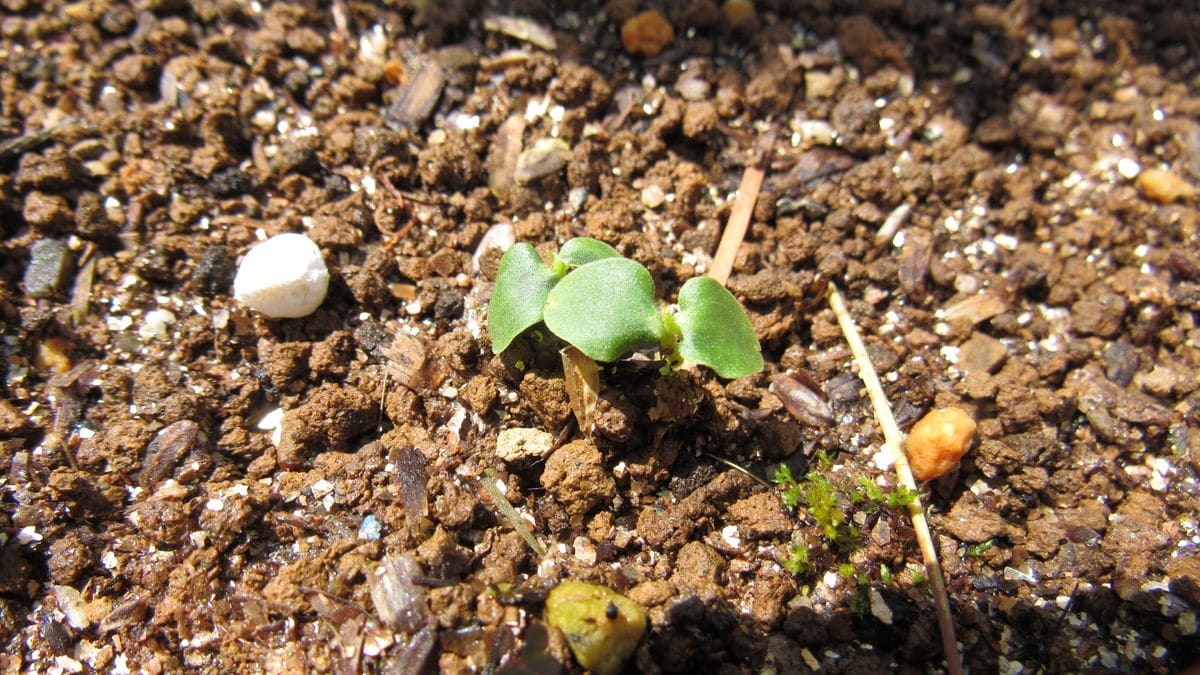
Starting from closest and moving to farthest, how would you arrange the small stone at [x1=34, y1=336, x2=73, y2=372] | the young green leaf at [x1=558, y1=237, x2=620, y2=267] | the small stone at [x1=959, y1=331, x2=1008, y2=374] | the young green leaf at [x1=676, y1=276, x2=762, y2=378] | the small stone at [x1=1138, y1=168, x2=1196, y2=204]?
the young green leaf at [x1=676, y1=276, x2=762, y2=378] → the young green leaf at [x1=558, y1=237, x2=620, y2=267] → the small stone at [x1=34, y1=336, x2=73, y2=372] → the small stone at [x1=959, y1=331, x2=1008, y2=374] → the small stone at [x1=1138, y1=168, x2=1196, y2=204]

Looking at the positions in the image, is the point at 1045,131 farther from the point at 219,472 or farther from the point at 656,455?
the point at 219,472

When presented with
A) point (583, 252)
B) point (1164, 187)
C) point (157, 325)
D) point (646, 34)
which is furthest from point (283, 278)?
point (1164, 187)

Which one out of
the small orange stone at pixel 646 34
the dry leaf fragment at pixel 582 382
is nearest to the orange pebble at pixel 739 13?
the small orange stone at pixel 646 34

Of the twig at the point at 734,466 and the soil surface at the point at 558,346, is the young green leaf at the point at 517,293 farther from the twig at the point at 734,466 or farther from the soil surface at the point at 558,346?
the twig at the point at 734,466

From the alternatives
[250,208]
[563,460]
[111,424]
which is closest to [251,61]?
[250,208]

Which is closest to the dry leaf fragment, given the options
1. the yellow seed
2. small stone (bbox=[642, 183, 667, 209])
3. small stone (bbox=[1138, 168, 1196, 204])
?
the yellow seed

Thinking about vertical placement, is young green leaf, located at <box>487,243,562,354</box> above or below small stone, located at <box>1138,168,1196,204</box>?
above

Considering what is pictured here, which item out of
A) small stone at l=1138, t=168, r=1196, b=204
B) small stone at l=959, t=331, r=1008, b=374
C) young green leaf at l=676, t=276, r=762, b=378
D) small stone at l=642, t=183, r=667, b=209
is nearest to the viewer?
young green leaf at l=676, t=276, r=762, b=378

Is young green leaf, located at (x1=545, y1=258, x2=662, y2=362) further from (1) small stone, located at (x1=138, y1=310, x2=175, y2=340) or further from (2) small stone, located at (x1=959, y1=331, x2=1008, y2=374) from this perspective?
(1) small stone, located at (x1=138, y1=310, x2=175, y2=340)
